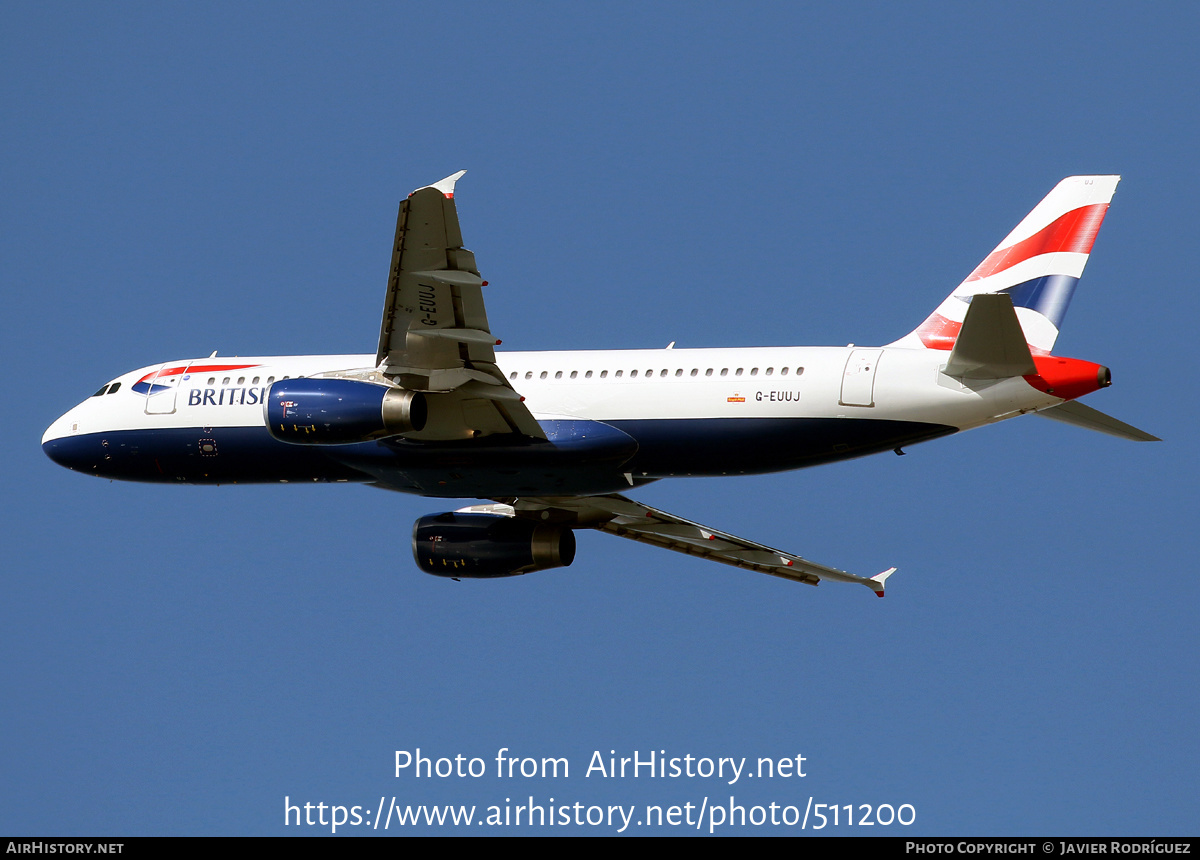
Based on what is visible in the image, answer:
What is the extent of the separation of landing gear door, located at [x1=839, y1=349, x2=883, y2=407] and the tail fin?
1.78 m

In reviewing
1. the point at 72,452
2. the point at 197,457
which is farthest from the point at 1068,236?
the point at 72,452

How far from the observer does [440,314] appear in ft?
96.2

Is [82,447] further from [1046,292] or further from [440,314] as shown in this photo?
[1046,292]

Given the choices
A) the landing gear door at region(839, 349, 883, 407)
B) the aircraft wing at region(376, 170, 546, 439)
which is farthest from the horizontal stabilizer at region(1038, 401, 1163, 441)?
the aircraft wing at region(376, 170, 546, 439)

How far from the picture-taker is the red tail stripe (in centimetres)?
3169

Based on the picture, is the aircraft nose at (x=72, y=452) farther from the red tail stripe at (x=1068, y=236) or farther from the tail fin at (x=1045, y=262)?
the red tail stripe at (x=1068, y=236)

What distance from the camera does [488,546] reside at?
37.2 m

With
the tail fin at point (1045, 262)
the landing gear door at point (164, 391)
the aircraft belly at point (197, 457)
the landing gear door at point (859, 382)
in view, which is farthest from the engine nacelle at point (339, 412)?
the tail fin at point (1045, 262)

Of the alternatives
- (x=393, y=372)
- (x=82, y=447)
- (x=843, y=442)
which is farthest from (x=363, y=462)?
(x=843, y=442)

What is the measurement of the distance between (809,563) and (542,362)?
27.6ft

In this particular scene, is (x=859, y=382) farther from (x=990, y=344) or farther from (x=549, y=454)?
(x=549, y=454)

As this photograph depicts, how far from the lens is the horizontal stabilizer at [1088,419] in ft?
99.8
